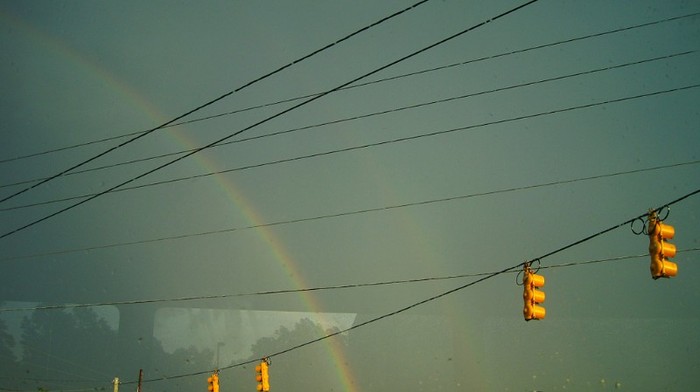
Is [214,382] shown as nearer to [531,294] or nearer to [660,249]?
[531,294]

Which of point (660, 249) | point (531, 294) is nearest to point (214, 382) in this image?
point (531, 294)

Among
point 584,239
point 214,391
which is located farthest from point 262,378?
point 584,239

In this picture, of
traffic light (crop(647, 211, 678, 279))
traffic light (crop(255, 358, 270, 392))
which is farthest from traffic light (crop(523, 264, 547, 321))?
traffic light (crop(255, 358, 270, 392))

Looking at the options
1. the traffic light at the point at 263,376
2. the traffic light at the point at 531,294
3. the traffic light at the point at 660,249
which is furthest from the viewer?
the traffic light at the point at 263,376

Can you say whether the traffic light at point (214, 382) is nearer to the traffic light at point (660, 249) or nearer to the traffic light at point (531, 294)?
the traffic light at point (531, 294)

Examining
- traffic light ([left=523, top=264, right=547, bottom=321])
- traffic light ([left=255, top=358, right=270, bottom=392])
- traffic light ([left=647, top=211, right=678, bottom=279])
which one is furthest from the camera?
traffic light ([left=255, top=358, right=270, bottom=392])

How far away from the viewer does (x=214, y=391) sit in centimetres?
2142

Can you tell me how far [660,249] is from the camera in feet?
30.9

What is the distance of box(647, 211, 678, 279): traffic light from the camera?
9227mm

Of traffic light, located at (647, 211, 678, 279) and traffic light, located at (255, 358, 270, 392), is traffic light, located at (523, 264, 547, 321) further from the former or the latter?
traffic light, located at (255, 358, 270, 392)

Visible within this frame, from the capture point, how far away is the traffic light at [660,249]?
9227 mm

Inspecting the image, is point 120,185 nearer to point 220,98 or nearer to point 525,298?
point 220,98

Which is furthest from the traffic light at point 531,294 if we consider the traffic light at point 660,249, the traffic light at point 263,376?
the traffic light at point 263,376

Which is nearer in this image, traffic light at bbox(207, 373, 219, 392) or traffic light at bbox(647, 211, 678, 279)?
traffic light at bbox(647, 211, 678, 279)
